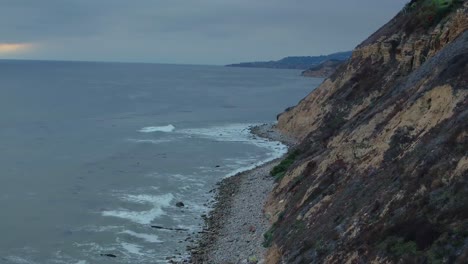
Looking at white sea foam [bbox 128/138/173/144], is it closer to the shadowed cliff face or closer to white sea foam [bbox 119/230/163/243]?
the shadowed cliff face

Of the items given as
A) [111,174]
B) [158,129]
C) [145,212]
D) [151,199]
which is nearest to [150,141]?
[158,129]

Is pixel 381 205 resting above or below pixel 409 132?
below

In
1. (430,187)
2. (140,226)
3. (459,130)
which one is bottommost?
(140,226)

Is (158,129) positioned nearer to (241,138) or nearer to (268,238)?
(241,138)

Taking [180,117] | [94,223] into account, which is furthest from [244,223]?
[180,117]

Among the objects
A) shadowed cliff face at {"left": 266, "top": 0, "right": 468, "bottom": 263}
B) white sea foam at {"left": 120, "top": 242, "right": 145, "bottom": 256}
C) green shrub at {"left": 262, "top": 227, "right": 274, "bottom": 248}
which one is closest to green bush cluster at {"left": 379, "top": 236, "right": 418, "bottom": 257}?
shadowed cliff face at {"left": 266, "top": 0, "right": 468, "bottom": 263}

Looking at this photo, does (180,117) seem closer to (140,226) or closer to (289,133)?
(289,133)
